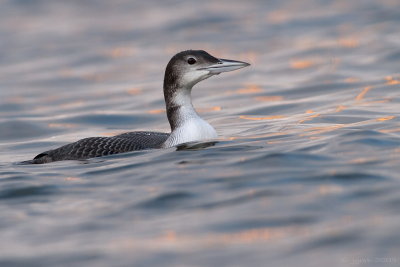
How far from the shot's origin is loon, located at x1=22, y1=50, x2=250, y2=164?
7555 mm

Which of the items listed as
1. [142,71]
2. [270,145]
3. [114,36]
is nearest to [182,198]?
[270,145]

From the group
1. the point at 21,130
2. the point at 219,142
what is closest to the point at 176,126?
the point at 219,142

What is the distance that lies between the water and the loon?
0.23 meters

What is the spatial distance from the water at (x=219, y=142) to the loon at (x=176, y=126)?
0.23 m

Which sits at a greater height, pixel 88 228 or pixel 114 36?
pixel 114 36

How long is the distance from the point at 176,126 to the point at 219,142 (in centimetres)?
49

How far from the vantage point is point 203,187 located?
19.3 feet

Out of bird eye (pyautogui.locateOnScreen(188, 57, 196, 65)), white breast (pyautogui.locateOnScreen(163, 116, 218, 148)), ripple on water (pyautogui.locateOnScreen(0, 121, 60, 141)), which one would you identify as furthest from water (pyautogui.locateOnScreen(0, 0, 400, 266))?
bird eye (pyautogui.locateOnScreen(188, 57, 196, 65))

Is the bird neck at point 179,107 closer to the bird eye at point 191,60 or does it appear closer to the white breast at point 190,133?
the white breast at point 190,133

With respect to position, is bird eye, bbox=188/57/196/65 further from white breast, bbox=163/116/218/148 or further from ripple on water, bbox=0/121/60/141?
ripple on water, bbox=0/121/60/141

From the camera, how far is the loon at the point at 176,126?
755cm

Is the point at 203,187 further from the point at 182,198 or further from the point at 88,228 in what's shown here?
the point at 88,228

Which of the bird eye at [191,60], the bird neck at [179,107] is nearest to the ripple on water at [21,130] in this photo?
the bird neck at [179,107]

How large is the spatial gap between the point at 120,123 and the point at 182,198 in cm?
520
